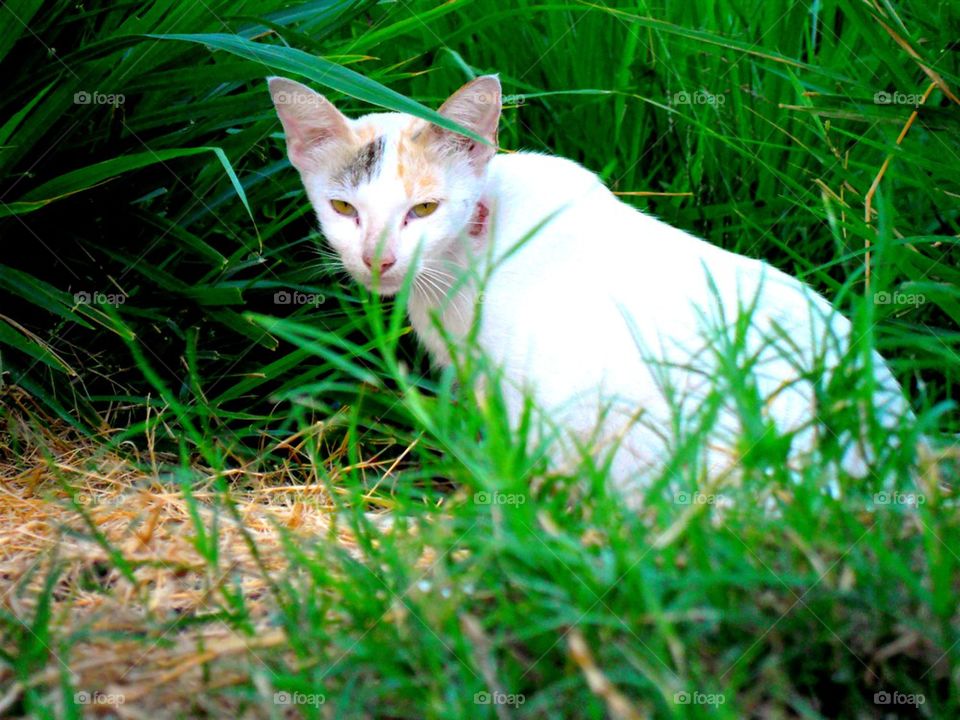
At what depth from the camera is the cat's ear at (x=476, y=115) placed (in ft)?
7.61

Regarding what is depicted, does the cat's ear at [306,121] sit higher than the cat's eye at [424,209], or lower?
higher

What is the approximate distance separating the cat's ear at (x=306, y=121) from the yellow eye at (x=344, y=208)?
10cm

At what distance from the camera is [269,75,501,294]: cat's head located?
2.33 meters

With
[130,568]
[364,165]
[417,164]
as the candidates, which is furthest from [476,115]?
[130,568]

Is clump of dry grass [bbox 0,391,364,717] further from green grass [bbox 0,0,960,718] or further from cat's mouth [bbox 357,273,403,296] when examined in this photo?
cat's mouth [bbox 357,273,403,296]

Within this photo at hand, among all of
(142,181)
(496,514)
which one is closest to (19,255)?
(142,181)

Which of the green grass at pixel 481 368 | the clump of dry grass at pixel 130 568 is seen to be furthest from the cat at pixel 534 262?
the clump of dry grass at pixel 130 568

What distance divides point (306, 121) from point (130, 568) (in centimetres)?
124

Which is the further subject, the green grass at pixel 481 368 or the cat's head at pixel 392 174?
the cat's head at pixel 392 174

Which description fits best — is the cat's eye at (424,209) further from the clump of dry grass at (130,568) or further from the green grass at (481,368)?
the clump of dry grass at (130,568)

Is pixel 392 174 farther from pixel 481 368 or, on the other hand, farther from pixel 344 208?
pixel 481 368

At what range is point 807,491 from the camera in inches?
56.1

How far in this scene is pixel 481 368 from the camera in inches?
61.9

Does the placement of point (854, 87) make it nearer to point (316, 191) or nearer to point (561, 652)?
point (316, 191)
